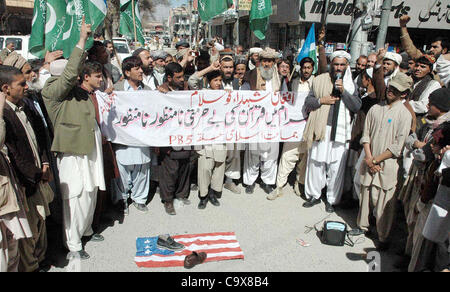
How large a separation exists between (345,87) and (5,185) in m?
3.80

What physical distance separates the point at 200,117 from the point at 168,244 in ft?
6.13

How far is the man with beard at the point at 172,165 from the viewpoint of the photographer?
461cm

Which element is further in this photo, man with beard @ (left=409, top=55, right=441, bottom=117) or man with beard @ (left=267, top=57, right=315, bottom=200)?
man with beard @ (left=267, top=57, right=315, bottom=200)

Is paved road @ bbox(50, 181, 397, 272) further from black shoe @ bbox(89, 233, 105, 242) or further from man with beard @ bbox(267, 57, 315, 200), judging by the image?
man with beard @ bbox(267, 57, 315, 200)

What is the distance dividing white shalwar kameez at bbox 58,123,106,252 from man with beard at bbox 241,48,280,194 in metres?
2.38

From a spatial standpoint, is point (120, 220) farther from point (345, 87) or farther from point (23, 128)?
point (345, 87)

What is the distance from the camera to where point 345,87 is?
4.30 meters

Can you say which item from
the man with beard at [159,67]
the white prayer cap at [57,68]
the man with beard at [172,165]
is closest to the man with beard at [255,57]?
the man with beard at [159,67]

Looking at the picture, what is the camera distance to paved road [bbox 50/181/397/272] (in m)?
3.49

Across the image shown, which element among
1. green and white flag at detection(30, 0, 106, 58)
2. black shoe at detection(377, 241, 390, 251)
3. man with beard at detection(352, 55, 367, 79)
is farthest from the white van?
black shoe at detection(377, 241, 390, 251)

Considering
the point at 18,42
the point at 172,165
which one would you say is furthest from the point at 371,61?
the point at 18,42

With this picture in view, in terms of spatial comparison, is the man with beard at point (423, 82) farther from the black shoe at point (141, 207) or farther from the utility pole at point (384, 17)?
the black shoe at point (141, 207)

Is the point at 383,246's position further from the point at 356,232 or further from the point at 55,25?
the point at 55,25

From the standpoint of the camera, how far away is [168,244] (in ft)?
12.1
